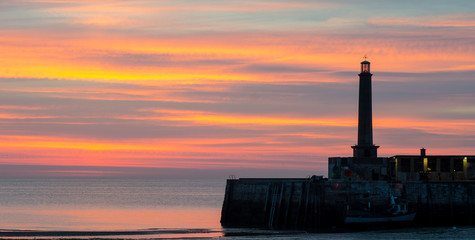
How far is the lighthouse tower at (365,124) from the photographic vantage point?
82.4m

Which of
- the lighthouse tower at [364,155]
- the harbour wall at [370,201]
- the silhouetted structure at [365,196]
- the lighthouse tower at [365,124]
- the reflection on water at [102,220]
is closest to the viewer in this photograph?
the silhouetted structure at [365,196]

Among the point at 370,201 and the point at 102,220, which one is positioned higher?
the point at 370,201

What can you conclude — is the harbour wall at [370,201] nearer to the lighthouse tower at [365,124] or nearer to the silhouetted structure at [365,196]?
the silhouetted structure at [365,196]

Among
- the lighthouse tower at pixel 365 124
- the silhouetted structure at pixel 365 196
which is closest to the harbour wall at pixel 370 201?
the silhouetted structure at pixel 365 196

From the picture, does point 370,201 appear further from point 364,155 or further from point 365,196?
point 364,155

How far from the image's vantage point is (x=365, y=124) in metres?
82.4

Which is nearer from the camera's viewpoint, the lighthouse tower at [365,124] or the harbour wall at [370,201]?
the harbour wall at [370,201]

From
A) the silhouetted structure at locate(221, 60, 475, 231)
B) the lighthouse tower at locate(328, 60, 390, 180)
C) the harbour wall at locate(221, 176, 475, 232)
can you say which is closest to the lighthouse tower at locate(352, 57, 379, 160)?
the lighthouse tower at locate(328, 60, 390, 180)

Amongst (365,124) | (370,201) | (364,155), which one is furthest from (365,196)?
(365,124)

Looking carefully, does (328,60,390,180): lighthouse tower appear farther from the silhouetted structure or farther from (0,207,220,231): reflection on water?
(0,207,220,231): reflection on water

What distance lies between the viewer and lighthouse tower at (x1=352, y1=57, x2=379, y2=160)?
8244 centimetres

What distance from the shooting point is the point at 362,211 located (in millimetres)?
70188

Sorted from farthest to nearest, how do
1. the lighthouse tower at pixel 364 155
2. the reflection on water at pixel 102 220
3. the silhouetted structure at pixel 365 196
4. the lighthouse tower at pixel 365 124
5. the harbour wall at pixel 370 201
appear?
the reflection on water at pixel 102 220
the lighthouse tower at pixel 365 124
the lighthouse tower at pixel 364 155
the harbour wall at pixel 370 201
the silhouetted structure at pixel 365 196

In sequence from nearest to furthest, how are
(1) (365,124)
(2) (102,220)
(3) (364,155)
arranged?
(1) (365,124)
(3) (364,155)
(2) (102,220)
